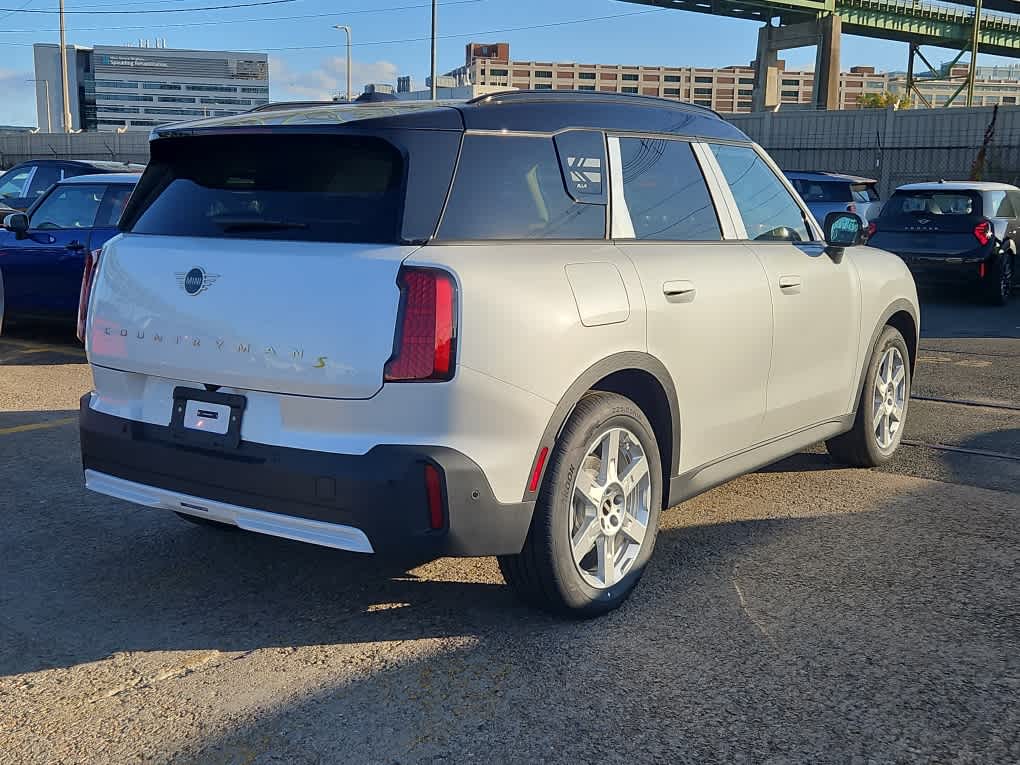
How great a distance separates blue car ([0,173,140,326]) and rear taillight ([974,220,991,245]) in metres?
10.2

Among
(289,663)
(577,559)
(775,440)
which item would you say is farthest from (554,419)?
(775,440)

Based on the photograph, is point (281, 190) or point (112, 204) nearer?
point (281, 190)

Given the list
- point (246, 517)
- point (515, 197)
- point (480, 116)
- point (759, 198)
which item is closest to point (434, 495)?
point (246, 517)

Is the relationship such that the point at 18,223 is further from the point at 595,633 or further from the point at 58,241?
the point at 595,633

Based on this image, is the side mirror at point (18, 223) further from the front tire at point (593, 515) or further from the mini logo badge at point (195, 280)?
the front tire at point (593, 515)

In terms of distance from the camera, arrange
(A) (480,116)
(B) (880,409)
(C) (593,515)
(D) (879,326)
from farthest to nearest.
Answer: (B) (880,409) → (D) (879,326) → (C) (593,515) → (A) (480,116)

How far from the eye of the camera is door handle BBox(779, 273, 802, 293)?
15.5 feet

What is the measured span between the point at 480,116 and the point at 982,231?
40.1 feet

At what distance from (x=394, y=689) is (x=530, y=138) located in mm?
1848

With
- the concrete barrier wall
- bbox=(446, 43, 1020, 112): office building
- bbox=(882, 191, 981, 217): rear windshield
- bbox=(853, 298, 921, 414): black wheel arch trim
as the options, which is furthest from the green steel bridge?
bbox=(446, 43, 1020, 112): office building

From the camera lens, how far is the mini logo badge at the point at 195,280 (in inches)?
138

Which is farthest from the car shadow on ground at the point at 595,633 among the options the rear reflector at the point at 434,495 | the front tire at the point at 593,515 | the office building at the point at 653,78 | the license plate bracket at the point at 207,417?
the office building at the point at 653,78

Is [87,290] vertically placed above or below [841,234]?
below

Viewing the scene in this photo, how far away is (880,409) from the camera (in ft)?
19.4
